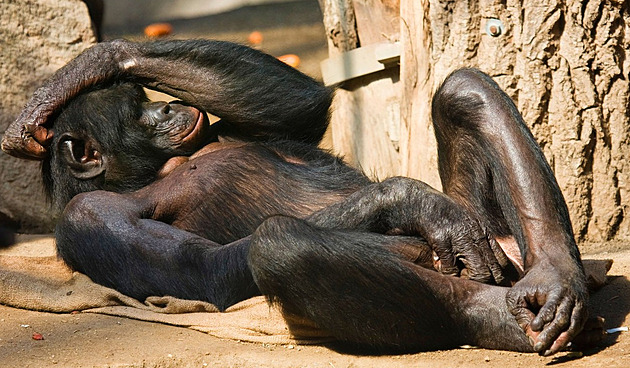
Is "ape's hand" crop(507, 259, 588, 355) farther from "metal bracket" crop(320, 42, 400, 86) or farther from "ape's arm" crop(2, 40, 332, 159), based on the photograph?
"metal bracket" crop(320, 42, 400, 86)

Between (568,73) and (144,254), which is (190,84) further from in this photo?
(568,73)

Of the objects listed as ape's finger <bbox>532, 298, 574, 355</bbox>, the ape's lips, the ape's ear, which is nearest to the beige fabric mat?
the ape's ear

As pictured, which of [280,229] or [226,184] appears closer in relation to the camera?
[280,229]

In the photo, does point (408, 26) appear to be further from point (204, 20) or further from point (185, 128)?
point (204, 20)

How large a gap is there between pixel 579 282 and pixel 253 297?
146 cm

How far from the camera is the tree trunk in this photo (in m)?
4.98

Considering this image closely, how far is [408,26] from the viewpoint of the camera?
5.75m

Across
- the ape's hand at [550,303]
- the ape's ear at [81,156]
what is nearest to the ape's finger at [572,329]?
the ape's hand at [550,303]

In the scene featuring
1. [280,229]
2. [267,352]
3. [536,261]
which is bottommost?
[267,352]

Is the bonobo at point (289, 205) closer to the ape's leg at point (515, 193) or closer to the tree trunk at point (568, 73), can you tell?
the ape's leg at point (515, 193)

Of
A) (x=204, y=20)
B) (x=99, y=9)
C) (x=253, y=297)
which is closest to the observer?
(x=253, y=297)

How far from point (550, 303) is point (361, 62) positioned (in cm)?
381

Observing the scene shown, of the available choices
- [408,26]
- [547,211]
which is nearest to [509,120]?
[547,211]

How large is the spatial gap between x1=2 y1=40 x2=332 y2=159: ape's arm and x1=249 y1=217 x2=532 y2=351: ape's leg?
4.40 feet
